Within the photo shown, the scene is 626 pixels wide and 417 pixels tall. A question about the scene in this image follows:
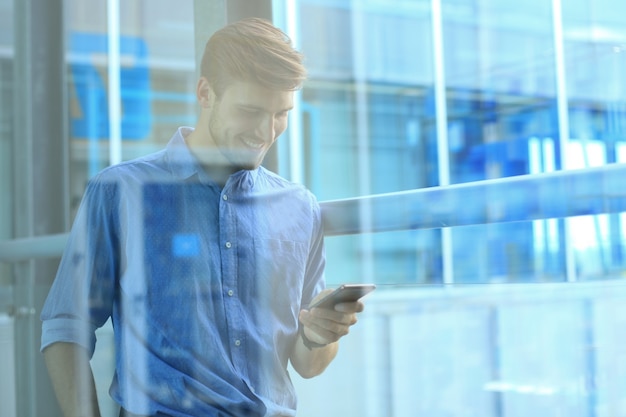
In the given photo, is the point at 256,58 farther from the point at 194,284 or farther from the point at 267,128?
the point at 194,284

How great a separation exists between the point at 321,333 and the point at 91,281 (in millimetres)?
428

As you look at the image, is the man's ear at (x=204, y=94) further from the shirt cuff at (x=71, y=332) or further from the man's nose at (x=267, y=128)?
the shirt cuff at (x=71, y=332)

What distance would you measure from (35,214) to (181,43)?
1.97ft

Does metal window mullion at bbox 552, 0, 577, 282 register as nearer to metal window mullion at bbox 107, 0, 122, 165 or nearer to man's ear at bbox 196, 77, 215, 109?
man's ear at bbox 196, 77, 215, 109

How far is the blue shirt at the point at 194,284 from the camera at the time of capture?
1.55m

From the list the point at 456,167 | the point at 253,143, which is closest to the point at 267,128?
the point at 253,143

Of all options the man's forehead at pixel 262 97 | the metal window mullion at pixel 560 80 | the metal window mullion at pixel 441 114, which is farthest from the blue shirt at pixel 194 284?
the metal window mullion at pixel 560 80

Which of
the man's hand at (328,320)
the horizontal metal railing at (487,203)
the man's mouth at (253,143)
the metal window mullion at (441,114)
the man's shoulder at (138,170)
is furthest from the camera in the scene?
the man's shoulder at (138,170)

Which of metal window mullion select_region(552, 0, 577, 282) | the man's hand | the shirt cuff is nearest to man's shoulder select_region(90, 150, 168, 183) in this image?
the shirt cuff

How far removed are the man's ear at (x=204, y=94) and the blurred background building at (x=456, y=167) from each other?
0.14 feet

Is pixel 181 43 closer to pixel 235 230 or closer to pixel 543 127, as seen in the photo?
pixel 235 230

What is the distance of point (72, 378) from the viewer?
5.35ft

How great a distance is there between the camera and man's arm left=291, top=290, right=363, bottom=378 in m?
1.42

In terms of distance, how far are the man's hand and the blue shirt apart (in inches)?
1.5
